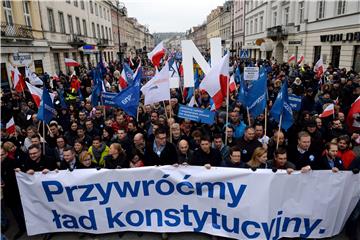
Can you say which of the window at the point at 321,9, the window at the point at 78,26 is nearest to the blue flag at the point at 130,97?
the window at the point at 321,9

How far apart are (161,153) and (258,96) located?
96.4 inches

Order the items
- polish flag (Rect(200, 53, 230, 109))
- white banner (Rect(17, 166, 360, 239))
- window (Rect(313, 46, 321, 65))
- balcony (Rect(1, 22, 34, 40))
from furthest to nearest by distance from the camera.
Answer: window (Rect(313, 46, 321, 65))
balcony (Rect(1, 22, 34, 40))
polish flag (Rect(200, 53, 230, 109))
white banner (Rect(17, 166, 360, 239))

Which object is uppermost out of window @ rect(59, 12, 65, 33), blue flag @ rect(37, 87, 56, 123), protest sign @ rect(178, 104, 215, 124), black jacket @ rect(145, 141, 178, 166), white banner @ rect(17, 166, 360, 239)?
window @ rect(59, 12, 65, 33)

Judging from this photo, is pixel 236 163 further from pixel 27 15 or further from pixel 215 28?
pixel 215 28

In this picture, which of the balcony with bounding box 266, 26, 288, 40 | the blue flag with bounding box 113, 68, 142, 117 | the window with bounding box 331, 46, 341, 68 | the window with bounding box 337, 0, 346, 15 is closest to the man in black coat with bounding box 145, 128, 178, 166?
the blue flag with bounding box 113, 68, 142, 117

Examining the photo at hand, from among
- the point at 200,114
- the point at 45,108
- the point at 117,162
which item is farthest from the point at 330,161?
the point at 45,108

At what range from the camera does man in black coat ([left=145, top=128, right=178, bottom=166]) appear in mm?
4586

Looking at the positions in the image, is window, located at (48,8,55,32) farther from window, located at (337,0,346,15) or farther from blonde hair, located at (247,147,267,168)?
blonde hair, located at (247,147,267,168)

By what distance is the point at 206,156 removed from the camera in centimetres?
441

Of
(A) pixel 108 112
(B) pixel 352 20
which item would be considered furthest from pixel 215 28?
(A) pixel 108 112

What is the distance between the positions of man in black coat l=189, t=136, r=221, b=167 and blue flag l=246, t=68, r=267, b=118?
183 cm

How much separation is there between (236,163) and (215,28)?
8727 centimetres

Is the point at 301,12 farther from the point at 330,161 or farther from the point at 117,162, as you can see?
the point at 117,162

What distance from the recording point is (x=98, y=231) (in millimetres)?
4207
